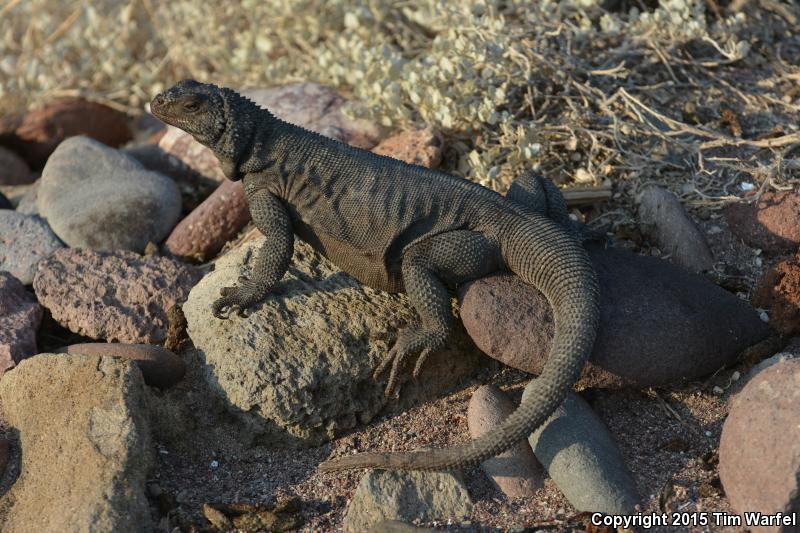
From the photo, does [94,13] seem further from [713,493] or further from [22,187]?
[713,493]

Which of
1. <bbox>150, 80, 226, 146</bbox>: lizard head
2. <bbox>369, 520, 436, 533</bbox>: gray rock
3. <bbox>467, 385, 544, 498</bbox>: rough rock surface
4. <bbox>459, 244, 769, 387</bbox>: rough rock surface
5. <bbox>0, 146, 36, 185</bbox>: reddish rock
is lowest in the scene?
<bbox>0, 146, 36, 185</bbox>: reddish rock

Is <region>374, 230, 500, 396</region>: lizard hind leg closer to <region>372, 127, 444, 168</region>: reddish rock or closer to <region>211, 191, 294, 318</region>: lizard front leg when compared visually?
<region>211, 191, 294, 318</region>: lizard front leg

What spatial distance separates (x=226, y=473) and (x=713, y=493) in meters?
2.48

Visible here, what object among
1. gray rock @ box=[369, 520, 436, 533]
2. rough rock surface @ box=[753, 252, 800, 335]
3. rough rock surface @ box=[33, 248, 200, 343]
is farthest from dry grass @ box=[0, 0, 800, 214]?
gray rock @ box=[369, 520, 436, 533]

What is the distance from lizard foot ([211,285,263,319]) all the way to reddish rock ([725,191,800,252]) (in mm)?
3156

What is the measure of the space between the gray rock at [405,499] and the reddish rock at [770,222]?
2.65 meters

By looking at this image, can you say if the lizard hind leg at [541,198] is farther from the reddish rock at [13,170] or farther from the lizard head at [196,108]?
the reddish rock at [13,170]

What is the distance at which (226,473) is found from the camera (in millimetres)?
4379

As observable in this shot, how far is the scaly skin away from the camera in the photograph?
4.59 metres

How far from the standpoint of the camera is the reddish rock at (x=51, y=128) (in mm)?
7691

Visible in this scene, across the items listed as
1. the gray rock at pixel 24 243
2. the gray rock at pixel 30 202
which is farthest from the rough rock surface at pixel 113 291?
the gray rock at pixel 30 202

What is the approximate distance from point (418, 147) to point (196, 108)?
5.84ft

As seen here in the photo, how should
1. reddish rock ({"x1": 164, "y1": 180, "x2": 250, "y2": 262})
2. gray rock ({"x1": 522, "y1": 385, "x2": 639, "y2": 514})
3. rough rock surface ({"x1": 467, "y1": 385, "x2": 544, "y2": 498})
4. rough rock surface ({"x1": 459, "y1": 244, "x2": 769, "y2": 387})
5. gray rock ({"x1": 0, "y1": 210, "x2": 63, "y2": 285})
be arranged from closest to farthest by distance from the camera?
gray rock ({"x1": 522, "y1": 385, "x2": 639, "y2": 514}) < rough rock surface ({"x1": 467, "y1": 385, "x2": 544, "y2": 498}) < rough rock surface ({"x1": 459, "y1": 244, "x2": 769, "y2": 387}) < gray rock ({"x1": 0, "y1": 210, "x2": 63, "y2": 285}) < reddish rock ({"x1": 164, "y1": 180, "x2": 250, "y2": 262})

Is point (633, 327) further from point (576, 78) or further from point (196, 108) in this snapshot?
point (196, 108)
